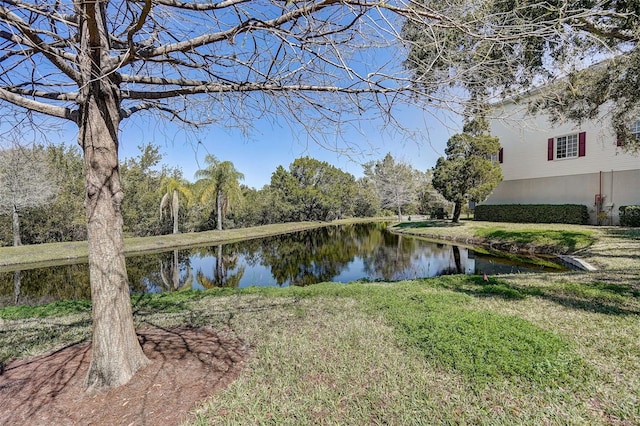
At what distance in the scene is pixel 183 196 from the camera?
71.7 ft

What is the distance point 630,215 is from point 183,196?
83.1ft

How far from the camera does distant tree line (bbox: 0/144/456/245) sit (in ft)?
57.0

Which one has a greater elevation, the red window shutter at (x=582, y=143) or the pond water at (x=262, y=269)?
the red window shutter at (x=582, y=143)

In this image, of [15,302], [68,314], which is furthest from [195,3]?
[15,302]

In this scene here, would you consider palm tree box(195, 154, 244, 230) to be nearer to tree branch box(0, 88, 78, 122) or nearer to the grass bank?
the grass bank

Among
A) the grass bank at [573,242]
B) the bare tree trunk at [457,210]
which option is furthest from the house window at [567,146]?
the bare tree trunk at [457,210]

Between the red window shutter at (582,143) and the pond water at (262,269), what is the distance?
8463 mm

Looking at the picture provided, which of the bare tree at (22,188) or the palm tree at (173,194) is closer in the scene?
the bare tree at (22,188)

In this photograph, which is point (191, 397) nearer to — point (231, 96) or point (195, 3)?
point (231, 96)

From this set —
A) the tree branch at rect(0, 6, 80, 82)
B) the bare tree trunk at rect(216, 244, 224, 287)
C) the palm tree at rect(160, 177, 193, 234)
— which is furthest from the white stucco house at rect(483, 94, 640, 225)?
the palm tree at rect(160, 177, 193, 234)

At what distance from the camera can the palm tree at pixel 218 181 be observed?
23.1 meters

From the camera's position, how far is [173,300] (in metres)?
5.51

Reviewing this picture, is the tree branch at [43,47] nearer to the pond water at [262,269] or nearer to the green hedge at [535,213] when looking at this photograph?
the pond water at [262,269]

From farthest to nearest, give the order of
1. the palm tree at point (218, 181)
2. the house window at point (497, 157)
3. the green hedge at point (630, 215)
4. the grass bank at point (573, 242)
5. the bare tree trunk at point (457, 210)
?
the palm tree at point (218, 181) → the bare tree trunk at point (457, 210) → the house window at point (497, 157) → the green hedge at point (630, 215) → the grass bank at point (573, 242)
